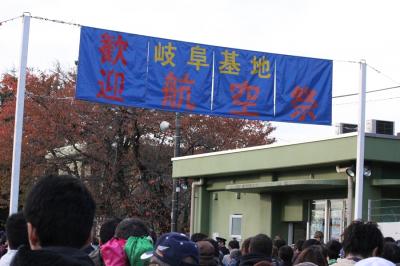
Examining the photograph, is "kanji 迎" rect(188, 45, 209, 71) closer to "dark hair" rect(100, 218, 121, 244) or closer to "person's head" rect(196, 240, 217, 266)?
"dark hair" rect(100, 218, 121, 244)

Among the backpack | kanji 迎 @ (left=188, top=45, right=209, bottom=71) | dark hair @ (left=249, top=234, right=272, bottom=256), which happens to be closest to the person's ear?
the backpack

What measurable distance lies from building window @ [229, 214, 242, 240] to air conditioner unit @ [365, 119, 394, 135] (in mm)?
6395

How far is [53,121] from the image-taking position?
36.4m

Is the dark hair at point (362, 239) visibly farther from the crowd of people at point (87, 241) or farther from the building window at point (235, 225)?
the building window at point (235, 225)

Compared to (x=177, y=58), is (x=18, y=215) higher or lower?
lower

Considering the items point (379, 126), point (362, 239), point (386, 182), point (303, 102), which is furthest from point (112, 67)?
point (362, 239)

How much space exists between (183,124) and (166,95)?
21723 millimetres

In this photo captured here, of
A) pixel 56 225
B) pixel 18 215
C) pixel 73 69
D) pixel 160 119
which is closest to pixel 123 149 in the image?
pixel 160 119

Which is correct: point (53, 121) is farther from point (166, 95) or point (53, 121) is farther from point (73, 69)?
point (166, 95)

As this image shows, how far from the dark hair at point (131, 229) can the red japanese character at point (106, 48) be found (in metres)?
9.84

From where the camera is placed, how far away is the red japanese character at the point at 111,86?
15.9 metres

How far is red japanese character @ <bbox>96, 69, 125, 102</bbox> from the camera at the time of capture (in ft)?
52.2

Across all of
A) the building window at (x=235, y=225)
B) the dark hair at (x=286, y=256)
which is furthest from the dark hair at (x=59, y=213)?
the building window at (x=235, y=225)

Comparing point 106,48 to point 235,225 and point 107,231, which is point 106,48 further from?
point 235,225
